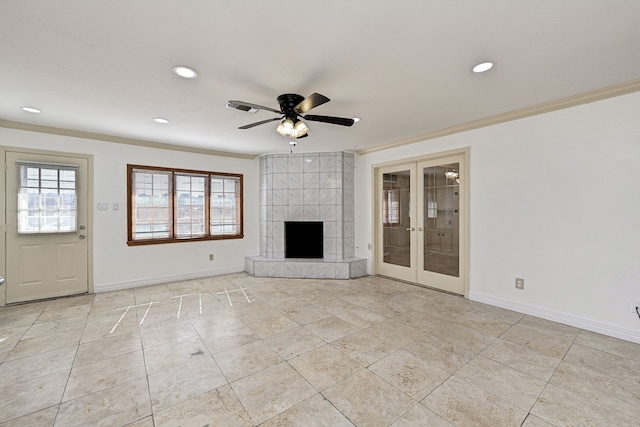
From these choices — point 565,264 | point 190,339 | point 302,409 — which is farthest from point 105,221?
point 565,264

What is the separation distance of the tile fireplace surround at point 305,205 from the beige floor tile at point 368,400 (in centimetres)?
306

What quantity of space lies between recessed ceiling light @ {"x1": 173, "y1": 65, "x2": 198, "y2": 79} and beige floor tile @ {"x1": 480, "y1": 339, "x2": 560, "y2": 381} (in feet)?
11.5

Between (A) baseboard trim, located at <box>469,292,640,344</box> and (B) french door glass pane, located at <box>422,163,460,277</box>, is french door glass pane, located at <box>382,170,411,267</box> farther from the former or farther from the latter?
(A) baseboard trim, located at <box>469,292,640,344</box>

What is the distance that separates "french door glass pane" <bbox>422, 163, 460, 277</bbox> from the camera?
4047 millimetres

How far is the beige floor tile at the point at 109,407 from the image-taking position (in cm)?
164

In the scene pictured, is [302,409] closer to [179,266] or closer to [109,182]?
[179,266]

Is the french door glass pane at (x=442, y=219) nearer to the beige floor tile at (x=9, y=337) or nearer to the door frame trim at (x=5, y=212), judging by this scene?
the beige floor tile at (x=9, y=337)

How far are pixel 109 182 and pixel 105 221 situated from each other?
0.62 metres

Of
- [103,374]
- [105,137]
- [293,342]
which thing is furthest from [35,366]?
[105,137]

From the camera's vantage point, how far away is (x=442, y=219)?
13.8 feet

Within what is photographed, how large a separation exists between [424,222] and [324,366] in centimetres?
300

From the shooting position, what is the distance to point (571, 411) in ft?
5.63

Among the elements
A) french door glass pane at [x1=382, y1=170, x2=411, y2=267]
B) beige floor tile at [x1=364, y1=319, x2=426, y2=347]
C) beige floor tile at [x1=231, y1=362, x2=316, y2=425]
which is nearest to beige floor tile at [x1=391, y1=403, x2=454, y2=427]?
beige floor tile at [x1=231, y1=362, x2=316, y2=425]

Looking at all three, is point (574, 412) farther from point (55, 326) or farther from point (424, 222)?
point (55, 326)
